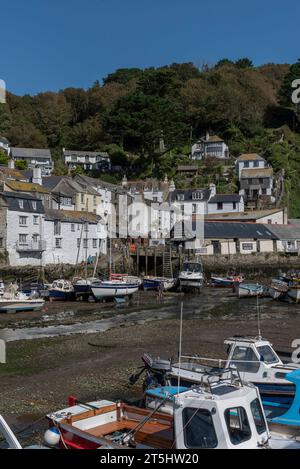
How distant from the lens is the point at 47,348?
23.0 m

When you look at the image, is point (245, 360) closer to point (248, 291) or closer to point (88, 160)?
point (248, 291)

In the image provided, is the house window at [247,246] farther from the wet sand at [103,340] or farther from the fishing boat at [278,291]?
the wet sand at [103,340]

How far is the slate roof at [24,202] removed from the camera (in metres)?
50.8

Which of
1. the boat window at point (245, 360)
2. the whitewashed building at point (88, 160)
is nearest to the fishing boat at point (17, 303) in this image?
the boat window at point (245, 360)

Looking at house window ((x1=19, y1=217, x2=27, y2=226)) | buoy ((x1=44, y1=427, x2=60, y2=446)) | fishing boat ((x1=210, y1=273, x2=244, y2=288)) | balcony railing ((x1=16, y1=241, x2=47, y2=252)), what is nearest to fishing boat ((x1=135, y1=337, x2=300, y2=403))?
buoy ((x1=44, y1=427, x2=60, y2=446))

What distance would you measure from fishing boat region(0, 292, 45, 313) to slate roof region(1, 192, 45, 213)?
16.2 m

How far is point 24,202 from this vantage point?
52.7 meters

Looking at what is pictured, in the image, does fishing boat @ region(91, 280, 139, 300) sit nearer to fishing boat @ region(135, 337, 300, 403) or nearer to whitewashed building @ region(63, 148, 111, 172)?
fishing boat @ region(135, 337, 300, 403)

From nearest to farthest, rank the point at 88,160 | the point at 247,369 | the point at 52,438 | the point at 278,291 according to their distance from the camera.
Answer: the point at 52,438, the point at 247,369, the point at 278,291, the point at 88,160

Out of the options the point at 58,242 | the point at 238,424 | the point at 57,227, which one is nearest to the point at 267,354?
the point at 238,424

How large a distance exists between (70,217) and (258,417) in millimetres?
48814

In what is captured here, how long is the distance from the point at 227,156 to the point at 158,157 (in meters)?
13.8

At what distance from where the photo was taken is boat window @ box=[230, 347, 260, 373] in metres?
14.2

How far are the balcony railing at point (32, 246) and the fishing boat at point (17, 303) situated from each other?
49.6 feet
